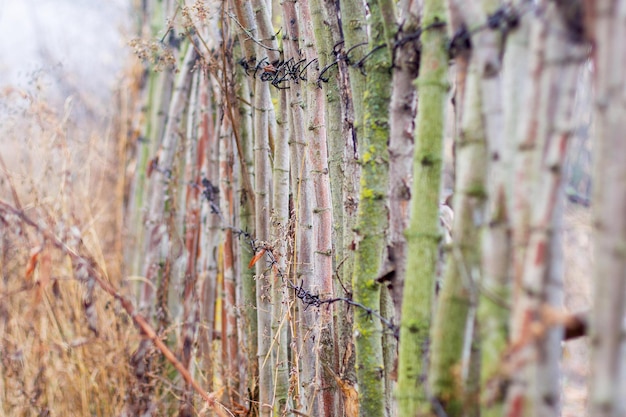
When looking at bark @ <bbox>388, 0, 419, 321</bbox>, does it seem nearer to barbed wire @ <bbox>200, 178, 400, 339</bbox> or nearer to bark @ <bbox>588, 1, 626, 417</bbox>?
barbed wire @ <bbox>200, 178, 400, 339</bbox>

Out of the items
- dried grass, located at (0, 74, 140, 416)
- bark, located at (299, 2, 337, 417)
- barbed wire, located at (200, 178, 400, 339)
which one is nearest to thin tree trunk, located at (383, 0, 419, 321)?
barbed wire, located at (200, 178, 400, 339)

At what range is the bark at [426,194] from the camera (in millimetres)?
913

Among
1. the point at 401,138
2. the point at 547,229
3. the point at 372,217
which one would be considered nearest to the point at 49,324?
the point at 372,217

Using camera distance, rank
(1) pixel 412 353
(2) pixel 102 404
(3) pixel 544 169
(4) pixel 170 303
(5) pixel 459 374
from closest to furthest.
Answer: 1. (3) pixel 544 169
2. (5) pixel 459 374
3. (1) pixel 412 353
4. (2) pixel 102 404
5. (4) pixel 170 303

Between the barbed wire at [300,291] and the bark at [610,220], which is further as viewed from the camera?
the barbed wire at [300,291]

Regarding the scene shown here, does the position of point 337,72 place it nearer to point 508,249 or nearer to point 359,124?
point 359,124

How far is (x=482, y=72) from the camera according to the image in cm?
80

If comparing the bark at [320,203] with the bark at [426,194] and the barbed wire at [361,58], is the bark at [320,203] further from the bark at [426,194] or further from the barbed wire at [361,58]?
the bark at [426,194]

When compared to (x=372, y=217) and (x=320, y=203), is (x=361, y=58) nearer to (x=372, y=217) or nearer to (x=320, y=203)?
(x=372, y=217)

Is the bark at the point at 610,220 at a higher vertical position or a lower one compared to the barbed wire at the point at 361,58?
lower

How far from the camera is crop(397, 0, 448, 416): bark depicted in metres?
0.91

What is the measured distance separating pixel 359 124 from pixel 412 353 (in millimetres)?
484

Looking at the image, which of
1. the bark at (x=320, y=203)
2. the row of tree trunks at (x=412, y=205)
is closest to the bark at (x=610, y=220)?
the row of tree trunks at (x=412, y=205)

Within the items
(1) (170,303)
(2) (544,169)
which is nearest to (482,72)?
(2) (544,169)
